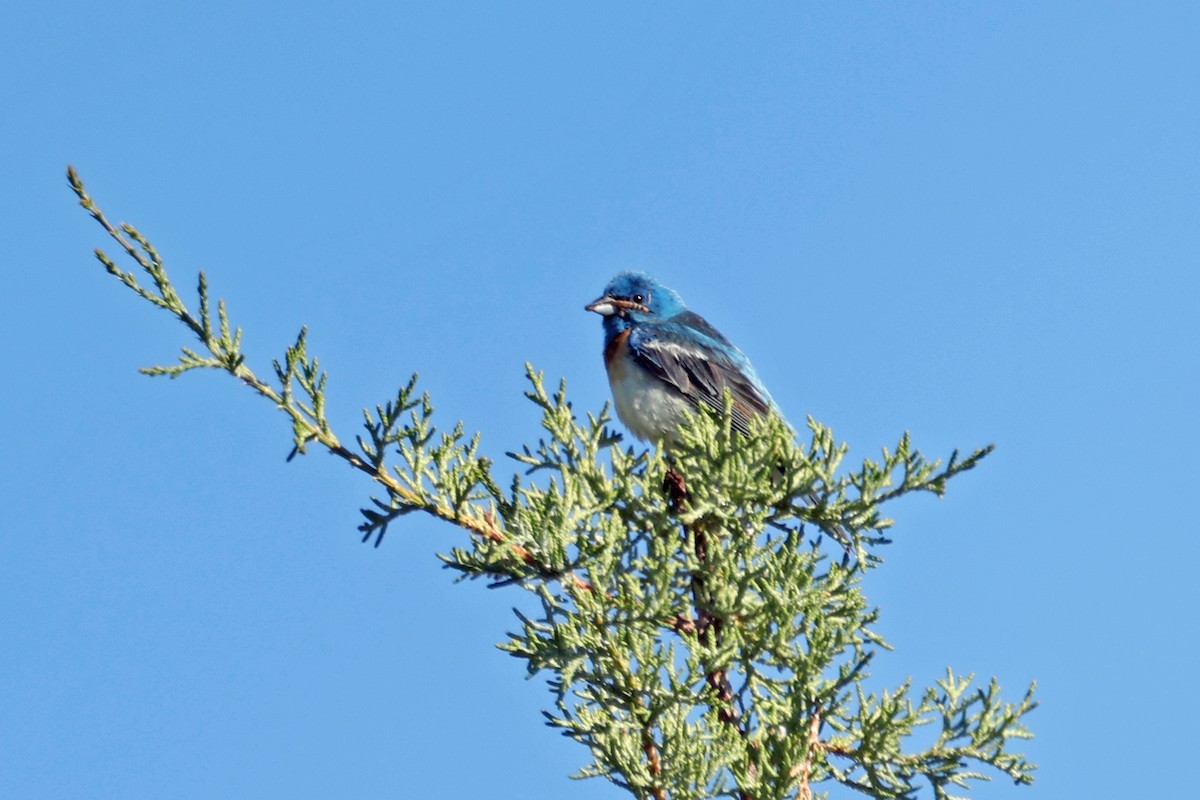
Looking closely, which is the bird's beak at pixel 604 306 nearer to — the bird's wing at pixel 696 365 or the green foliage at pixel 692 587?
the bird's wing at pixel 696 365

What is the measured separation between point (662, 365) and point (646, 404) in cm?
26

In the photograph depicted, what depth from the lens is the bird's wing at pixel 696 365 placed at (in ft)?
24.8

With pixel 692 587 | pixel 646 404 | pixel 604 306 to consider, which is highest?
pixel 604 306

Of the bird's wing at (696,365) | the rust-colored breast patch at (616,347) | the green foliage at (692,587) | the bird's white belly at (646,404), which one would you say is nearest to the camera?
the green foliage at (692,587)

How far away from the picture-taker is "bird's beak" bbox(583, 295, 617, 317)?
8148mm

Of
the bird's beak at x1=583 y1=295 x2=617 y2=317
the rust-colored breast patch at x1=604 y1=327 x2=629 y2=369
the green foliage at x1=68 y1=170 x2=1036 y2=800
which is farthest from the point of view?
the bird's beak at x1=583 y1=295 x2=617 y2=317

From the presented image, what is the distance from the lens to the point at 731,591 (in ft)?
13.8

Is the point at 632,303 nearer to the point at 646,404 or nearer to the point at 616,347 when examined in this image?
the point at 616,347

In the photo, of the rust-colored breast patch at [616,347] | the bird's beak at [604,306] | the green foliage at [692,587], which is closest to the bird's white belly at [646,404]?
the rust-colored breast patch at [616,347]

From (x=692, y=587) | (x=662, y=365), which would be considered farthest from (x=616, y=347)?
(x=692, y=587)

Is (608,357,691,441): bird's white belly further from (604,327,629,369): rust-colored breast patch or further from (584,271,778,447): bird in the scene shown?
(604,327,629,369): rust-colored breast patch

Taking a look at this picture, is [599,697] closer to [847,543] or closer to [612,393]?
[847,543]

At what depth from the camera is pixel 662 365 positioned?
7578 millimetres

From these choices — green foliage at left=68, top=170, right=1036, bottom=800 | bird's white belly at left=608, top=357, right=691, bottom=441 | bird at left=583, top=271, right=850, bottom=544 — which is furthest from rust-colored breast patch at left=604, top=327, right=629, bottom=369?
green foliage at left=68, top=170, right=1036, bottom=800
